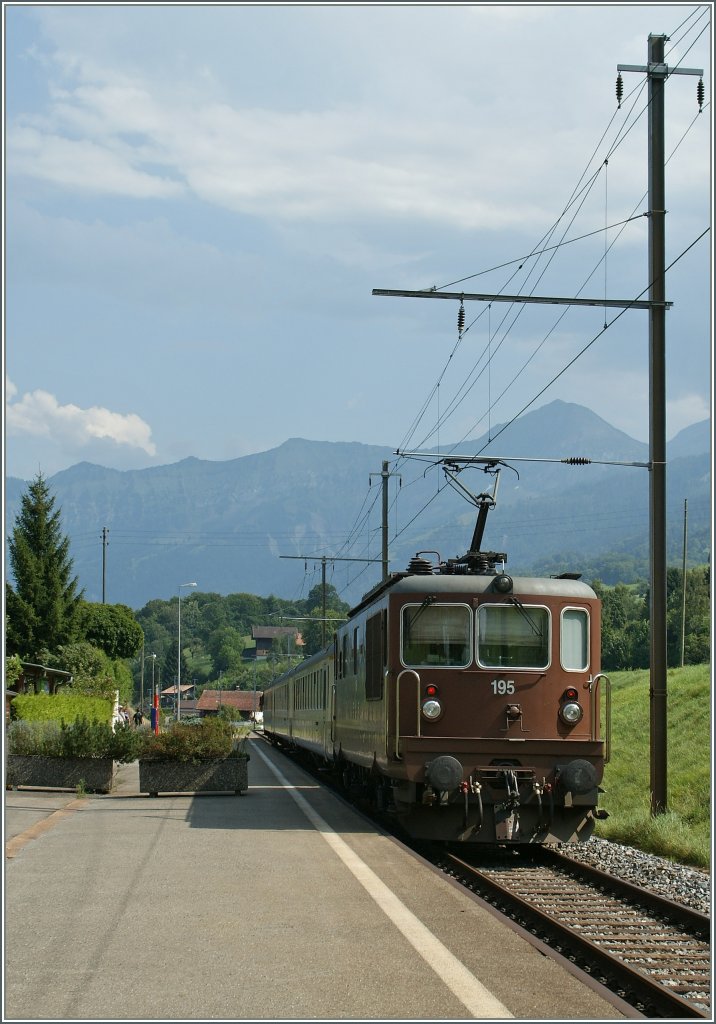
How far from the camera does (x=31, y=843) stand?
1283 centimetres

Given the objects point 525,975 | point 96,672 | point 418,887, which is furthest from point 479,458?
point 96,672

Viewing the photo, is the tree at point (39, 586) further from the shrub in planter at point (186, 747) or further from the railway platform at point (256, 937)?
the railway platform at point (256, 937)

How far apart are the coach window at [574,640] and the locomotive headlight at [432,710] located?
1.47 m

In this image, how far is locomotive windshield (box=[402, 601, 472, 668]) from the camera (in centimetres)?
1349

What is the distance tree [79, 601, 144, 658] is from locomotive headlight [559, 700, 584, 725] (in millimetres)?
58897

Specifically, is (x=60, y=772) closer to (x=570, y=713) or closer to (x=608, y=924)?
(x=570, y=713)

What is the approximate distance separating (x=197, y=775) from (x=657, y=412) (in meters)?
8.78

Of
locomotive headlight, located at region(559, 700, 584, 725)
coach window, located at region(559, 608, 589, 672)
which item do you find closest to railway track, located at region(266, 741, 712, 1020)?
locomotive headlight, located at region(559, 700, 584, 725)

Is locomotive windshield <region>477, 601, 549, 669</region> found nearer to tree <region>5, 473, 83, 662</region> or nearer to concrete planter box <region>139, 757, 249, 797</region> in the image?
concrete planter box <region>139, 757, 249, 797</region>

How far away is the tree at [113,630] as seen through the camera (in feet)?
234

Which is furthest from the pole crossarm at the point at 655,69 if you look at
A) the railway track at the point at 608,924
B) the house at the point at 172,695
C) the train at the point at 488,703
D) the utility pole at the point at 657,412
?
the house at the point at 172,695

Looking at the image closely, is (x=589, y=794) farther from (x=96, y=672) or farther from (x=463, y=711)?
(x=96, y=672)

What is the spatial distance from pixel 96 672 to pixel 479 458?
130 ft

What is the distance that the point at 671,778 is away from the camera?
19188 mm
